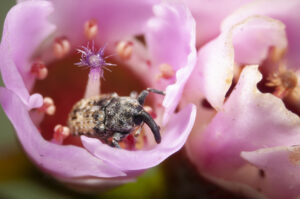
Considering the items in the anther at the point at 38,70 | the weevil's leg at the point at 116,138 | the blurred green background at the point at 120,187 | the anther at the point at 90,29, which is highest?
the anther at the point at 90,29

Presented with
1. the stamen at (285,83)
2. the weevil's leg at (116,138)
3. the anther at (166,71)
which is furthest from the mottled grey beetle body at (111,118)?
the stamen at (285,83)

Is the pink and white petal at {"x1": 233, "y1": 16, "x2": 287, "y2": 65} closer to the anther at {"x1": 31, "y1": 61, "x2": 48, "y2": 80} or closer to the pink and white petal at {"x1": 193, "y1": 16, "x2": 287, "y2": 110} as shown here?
the pink and white petal at {"x1": 193, "y1": 16, "x2": 287, "y2": 110}

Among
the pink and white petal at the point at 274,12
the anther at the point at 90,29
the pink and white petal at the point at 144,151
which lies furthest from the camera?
the anther at the point at 90,29

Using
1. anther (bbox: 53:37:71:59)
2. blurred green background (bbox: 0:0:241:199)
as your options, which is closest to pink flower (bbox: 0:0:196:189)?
anther (bbox: 53:37:71:59)

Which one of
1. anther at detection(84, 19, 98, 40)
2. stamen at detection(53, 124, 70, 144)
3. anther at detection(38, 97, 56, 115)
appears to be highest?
anther at detection(84, 19, 98, 40)

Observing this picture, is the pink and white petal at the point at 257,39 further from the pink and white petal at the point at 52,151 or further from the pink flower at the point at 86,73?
Result: the pink and white petal at the point at 52,151

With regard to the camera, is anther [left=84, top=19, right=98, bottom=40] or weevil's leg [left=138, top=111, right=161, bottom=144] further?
anther [left=84, top=19, right=98, bottom=40]
